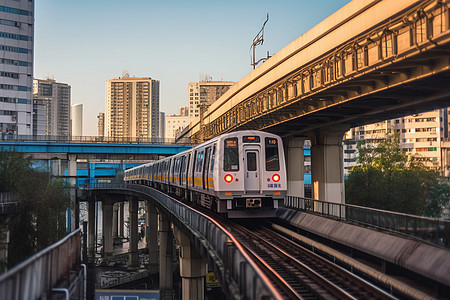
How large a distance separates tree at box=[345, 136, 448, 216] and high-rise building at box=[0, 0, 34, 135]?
7205 cm

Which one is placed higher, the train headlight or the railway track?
the train headlight

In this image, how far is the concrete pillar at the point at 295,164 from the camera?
35.9 m

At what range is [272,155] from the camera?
19938 millimetres

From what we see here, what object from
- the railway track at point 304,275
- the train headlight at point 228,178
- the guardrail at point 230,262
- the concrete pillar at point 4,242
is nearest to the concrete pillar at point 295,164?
the train headlight at point 228,178

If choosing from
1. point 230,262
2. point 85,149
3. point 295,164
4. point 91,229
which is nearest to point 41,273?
point 230,262

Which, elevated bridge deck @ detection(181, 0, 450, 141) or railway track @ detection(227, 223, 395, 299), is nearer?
railway track @ detection(227, 223, 395, 299)

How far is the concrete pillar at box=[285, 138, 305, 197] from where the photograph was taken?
3594 cm

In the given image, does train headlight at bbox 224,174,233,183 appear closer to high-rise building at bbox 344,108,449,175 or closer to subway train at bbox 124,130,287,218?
subway train at bbox 124,130,287,218

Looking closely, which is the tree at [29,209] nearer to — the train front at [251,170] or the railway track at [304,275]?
the train front at [251,170]

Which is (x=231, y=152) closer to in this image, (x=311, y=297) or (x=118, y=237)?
(x=311, y=297)

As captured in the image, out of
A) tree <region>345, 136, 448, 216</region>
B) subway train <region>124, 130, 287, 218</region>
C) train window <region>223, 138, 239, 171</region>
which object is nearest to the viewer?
subway train <region>124, 130, 287, 218</region>

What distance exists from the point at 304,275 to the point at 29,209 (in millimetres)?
28879

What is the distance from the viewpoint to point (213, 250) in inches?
534

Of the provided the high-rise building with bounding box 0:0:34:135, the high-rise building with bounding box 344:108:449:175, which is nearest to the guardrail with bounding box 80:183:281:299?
the high-rise building with bounding box 344:108:449:175
